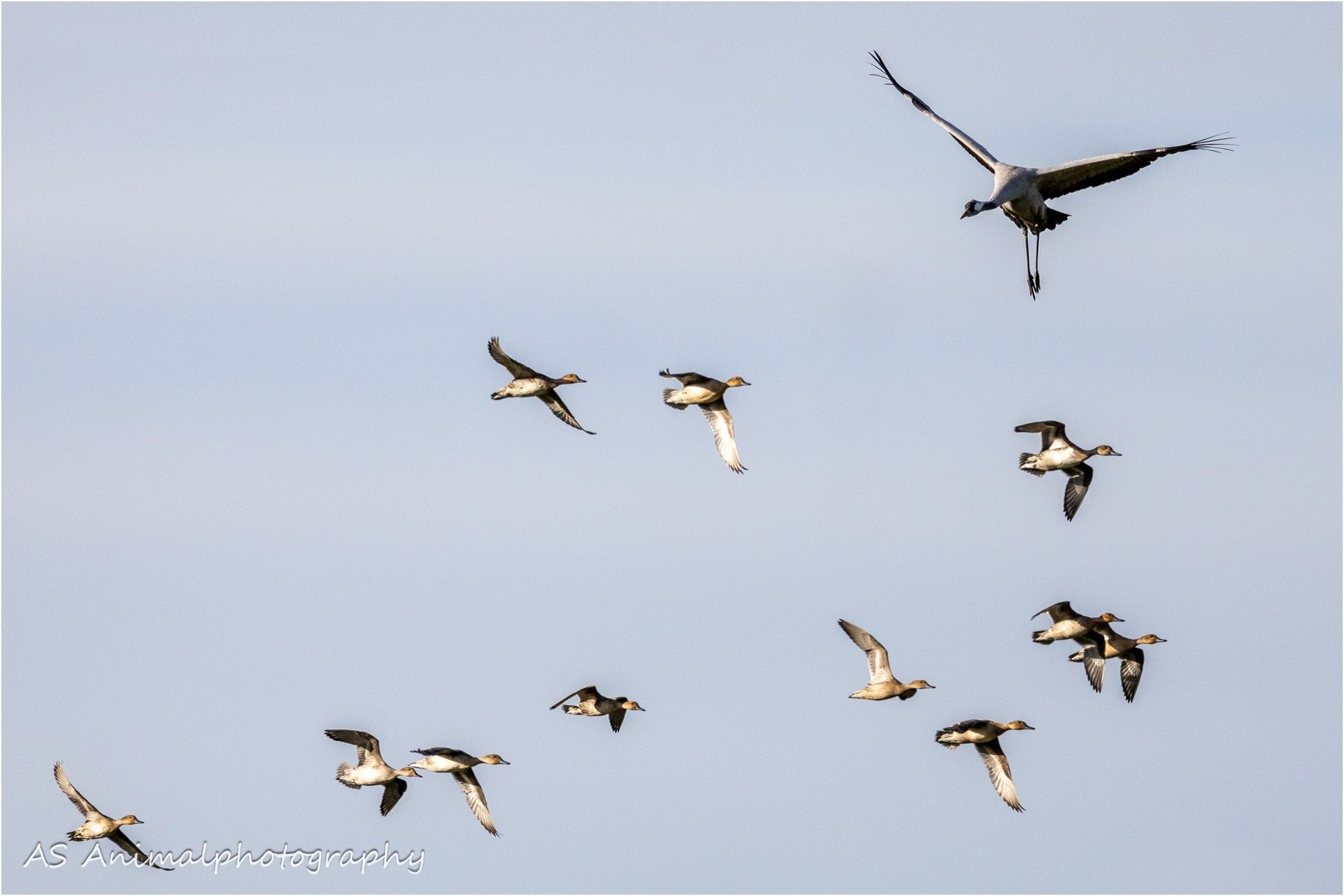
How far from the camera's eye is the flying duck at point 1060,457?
51.6 metres

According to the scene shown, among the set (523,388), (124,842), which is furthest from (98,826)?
(523,388)

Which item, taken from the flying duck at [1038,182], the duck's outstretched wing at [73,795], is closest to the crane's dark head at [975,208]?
the flying duck at [1038,182]

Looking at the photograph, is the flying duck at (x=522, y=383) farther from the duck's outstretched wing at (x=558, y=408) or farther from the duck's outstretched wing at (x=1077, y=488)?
the duck's outstretched wing at (x=1077, y=488)

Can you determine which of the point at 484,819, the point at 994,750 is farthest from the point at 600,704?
the point at 994,750

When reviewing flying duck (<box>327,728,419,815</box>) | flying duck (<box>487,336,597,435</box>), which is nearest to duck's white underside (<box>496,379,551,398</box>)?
flying duck (<box>487,336,597,435</box>)

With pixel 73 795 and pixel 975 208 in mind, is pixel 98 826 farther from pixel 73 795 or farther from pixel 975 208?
pixel 975 208

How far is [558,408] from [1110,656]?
10.9 meters

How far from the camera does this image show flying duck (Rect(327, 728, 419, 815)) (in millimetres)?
50750

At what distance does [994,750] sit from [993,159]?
10.5 m

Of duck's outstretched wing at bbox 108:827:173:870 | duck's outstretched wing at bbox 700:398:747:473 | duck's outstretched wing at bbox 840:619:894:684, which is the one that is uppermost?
duck's outstretched wing at bbox 700:398:747:473

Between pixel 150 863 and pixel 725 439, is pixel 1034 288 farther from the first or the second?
pixel 150 863

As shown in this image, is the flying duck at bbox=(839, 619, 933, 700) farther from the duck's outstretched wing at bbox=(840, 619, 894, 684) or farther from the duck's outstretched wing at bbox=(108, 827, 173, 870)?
the duck's outstretched wing at bbox=(108, 827, 173, 870)

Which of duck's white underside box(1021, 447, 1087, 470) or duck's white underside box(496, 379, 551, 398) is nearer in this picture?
duck's white underside box(496, 379, 551, 398)

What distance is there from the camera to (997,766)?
5003 cm
